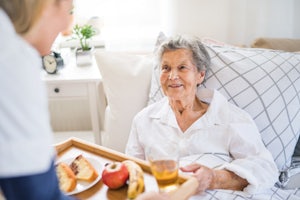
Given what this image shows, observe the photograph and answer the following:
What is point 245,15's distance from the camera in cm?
215

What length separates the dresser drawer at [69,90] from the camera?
196 cm

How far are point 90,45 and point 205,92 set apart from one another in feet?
3.42

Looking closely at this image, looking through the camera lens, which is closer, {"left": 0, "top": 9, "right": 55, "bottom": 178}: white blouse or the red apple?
{"left": 0, "top": 9, "right": 55, "bottom": 178}: white blouse

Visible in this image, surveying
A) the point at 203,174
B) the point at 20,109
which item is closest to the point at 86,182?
the point at 203,174

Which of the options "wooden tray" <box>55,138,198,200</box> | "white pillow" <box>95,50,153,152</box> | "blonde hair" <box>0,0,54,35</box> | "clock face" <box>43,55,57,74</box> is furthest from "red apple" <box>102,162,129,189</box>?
"clock face" <box>43,55,57,74</box>

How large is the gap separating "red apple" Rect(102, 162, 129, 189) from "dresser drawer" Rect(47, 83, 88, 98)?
3.52 ft

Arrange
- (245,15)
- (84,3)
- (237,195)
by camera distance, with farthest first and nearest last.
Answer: (84,3)
(245,15)
(237,195)

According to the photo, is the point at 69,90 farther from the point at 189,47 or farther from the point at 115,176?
the point at 115,176

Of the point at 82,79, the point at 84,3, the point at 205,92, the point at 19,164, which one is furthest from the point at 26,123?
the point at 84,3

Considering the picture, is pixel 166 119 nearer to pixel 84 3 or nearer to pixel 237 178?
pixel 237 178

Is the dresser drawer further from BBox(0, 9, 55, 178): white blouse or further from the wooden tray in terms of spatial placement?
BBox(0, 9, 55, 178): white blouse

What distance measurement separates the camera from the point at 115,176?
92 centimetres

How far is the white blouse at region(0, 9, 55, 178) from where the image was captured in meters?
0.51

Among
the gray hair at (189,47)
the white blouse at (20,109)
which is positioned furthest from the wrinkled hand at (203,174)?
the white blouse at (20,109)
